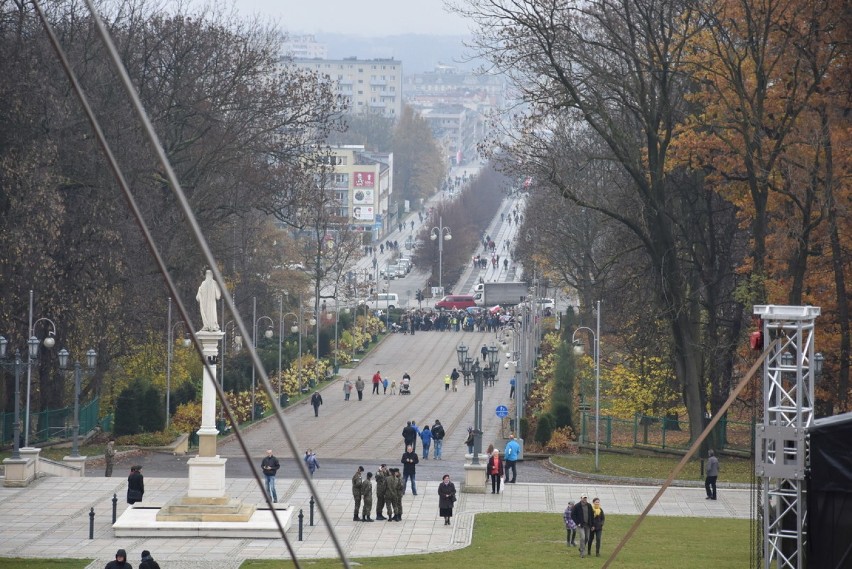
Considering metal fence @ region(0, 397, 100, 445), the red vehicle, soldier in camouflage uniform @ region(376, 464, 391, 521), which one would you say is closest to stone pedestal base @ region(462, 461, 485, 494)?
soldier in camouflage uniform @ region(376, 464, 391, 521)

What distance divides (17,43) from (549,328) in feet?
161

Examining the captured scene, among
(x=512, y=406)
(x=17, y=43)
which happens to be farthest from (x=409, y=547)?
(x=512, y=406)

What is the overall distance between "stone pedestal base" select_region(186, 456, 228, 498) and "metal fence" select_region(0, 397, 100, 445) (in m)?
13.3

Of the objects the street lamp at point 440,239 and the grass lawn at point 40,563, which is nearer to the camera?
the grass lawn at point 40,563

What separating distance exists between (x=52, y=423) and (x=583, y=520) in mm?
22056

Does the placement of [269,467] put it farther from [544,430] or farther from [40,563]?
[544,430]

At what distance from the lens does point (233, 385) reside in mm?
54750

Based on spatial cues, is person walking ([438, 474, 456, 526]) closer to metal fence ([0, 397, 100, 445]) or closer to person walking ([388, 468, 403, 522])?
person walking ([388, 468, 403, 522])

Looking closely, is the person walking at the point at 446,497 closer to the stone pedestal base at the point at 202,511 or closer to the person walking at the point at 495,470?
the stone pedestal base at the point at 202,511

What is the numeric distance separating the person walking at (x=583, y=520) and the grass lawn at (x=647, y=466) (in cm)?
1065

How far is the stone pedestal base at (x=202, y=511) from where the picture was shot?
102 ft

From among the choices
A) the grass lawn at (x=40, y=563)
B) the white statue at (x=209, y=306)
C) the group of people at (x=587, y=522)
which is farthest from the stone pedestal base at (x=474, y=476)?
the grass lawn at (x=40, y=563)

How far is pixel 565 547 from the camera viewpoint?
1139 inches

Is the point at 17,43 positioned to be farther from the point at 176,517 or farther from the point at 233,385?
the point at 176,517
